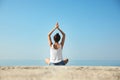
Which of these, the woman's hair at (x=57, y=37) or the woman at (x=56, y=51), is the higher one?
the woman's hair at (x=57, y=37)

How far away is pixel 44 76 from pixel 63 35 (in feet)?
9.70

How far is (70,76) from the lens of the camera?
3170mm

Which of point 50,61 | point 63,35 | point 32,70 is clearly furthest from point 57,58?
point 32,70

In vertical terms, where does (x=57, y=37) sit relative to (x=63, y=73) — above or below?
above

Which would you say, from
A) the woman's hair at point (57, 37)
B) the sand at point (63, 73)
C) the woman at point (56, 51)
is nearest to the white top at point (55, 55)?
the woman at point (56, 51)

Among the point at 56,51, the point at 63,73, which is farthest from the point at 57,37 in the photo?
the point at 63,73

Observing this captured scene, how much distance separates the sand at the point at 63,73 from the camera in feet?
10.4

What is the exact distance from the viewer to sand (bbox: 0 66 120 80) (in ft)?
10.4

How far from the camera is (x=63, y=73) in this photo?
3.21 meters

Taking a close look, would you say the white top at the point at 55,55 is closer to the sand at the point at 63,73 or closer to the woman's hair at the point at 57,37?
the woman's hair at the point at 57,37

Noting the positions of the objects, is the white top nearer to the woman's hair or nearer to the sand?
the woman's hair

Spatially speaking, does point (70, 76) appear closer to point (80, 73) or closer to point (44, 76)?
point (80, 73)

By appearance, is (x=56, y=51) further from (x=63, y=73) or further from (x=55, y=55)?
(x=63, y=73)

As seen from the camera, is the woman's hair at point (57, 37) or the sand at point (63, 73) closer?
the sand at point (63, 73)
